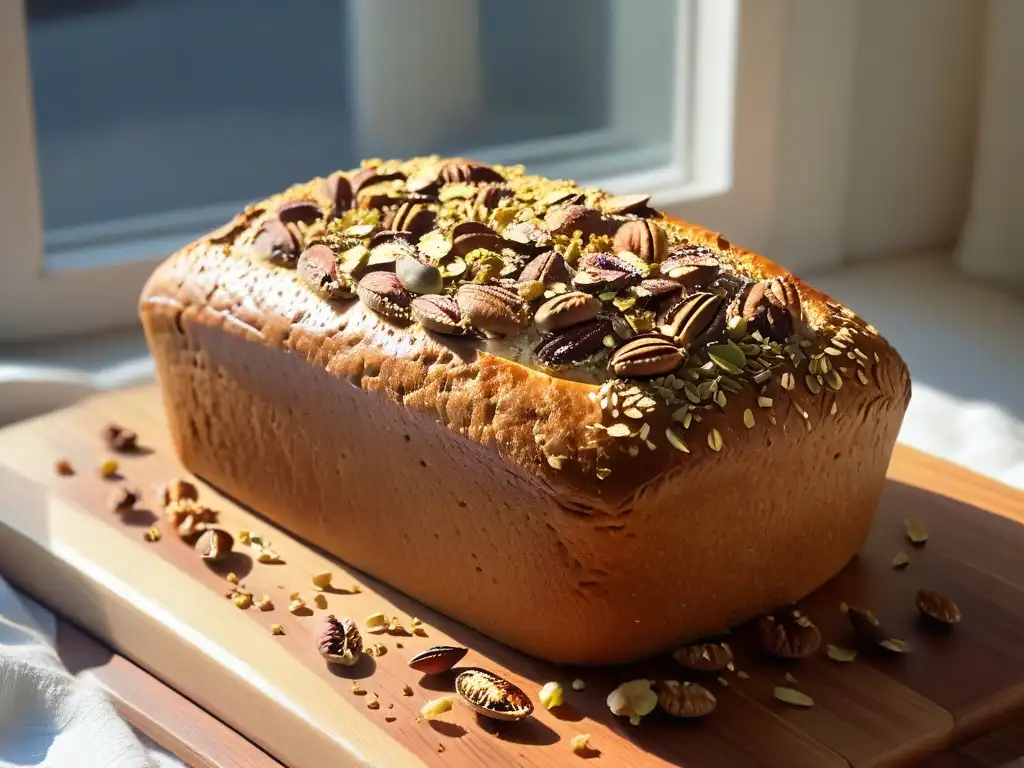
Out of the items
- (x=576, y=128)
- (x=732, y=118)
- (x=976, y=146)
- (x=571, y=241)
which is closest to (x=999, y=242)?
(x=976, y=146)

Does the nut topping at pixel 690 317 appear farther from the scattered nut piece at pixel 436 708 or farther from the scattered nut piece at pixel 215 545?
the scattered nut piece at pixel 215 545

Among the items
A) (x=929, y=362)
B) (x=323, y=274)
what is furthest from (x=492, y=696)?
(x=929, y=362)

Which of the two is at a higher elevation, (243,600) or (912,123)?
(912,123)

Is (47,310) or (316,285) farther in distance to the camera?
(47,310)

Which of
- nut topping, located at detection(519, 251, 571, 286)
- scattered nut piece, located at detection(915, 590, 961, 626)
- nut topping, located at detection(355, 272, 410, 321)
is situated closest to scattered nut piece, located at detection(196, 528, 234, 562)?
nut topping, located at detection(355, 272, 410, 321)

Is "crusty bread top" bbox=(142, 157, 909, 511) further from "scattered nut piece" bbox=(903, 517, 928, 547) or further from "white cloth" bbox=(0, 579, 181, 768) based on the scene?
"white cloth" bbox=(0, 579, 181, 768)

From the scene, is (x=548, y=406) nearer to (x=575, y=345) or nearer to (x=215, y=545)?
(x=575, y=345)

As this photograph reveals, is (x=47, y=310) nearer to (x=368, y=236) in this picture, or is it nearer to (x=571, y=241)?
(x=368, y=236)
